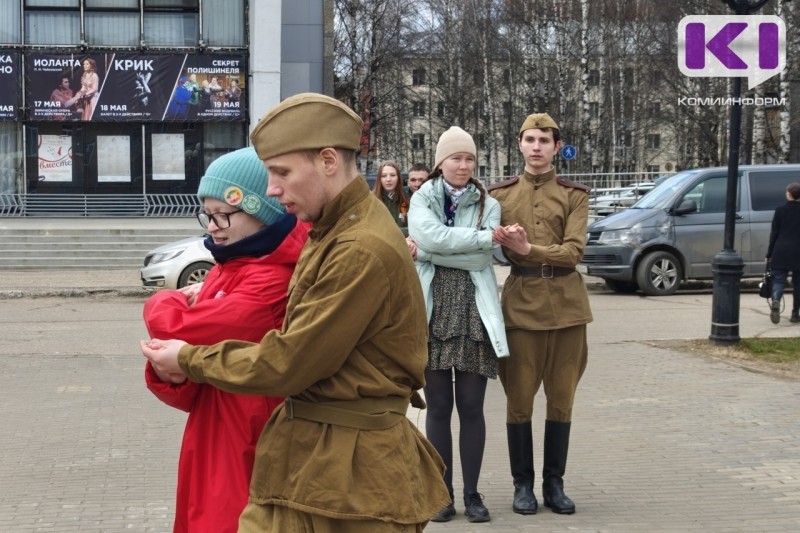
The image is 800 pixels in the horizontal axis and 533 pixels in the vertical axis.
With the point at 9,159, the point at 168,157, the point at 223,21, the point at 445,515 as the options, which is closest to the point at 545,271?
the point at 445,515

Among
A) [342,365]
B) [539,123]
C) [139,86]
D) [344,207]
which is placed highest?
[139,86]

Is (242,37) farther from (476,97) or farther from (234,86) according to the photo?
(476,97)

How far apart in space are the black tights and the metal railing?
90.5 feet

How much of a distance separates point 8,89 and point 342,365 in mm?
32418

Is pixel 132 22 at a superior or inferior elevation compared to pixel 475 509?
superior

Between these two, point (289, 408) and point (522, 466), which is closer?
point (289, 408)

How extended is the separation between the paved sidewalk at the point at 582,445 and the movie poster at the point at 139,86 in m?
21.4

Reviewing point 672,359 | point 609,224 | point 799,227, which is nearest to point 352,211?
point 672,359

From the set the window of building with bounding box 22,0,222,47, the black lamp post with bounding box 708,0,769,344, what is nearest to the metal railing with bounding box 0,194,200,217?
the window of building with bounding box 22,0,222,47

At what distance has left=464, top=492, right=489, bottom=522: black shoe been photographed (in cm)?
532

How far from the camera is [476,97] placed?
53.4 m

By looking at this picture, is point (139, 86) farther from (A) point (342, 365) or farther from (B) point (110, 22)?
(A) point (342, 365)

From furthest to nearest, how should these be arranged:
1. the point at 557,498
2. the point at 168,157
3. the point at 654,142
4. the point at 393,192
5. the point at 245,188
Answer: the point at 654,142 → the point at 168,157 → the point at 393,192 → the point at 557,498 → the point at 245,188

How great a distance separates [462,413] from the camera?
5.28 metres
